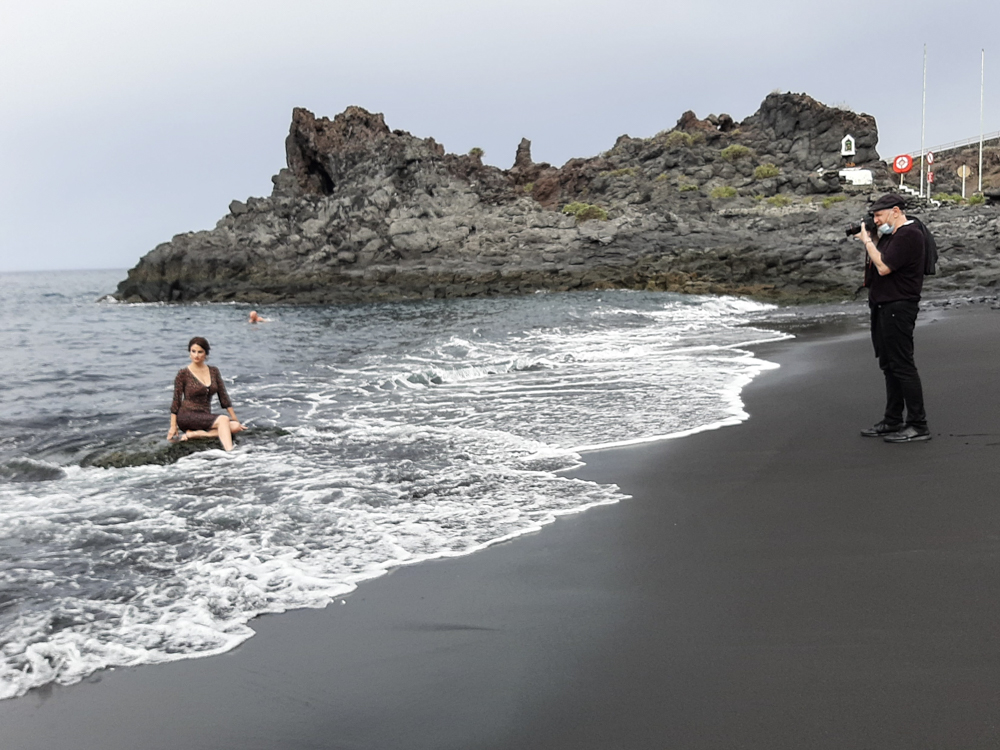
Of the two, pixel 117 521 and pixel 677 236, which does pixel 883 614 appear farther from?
pixel 677 236

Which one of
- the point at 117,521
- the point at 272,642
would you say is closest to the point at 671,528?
the point at 272,642

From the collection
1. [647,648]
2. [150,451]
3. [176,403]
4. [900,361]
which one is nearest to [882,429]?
[900,361]

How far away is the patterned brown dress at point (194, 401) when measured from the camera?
297 inches

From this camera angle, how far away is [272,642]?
127 inches

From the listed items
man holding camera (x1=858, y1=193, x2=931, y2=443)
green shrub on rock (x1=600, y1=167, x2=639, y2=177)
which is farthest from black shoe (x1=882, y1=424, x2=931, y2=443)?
green shrub on rock (x1=600, y1=167, x2=639, y2=177)

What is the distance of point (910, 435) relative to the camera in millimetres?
5594

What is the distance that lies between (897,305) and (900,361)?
43 centimetres

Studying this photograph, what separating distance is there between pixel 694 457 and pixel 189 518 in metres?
3.65

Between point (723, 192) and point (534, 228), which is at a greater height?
point (723, 192)

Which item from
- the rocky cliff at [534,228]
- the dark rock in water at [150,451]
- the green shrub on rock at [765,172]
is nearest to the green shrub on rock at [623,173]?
the rocky cliff at [534,228]

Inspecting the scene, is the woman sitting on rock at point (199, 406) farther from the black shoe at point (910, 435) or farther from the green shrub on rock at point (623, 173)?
the green shrub on rock at point (623, 173)

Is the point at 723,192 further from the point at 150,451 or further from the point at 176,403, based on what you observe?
the point at 150,451

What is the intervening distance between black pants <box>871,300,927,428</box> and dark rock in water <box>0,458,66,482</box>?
698cm

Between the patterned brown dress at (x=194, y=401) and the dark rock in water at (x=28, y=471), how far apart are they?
1.21 metres
